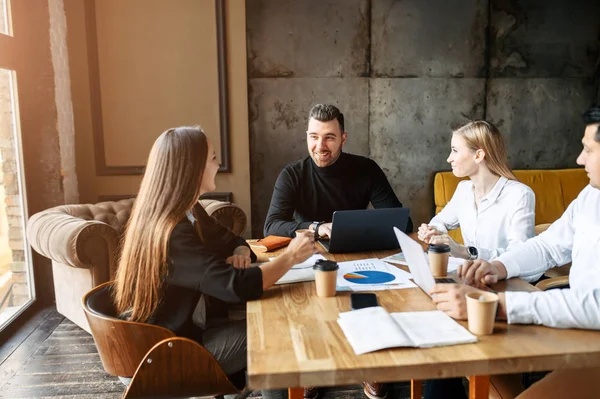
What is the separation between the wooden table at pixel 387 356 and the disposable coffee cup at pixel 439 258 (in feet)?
1.29

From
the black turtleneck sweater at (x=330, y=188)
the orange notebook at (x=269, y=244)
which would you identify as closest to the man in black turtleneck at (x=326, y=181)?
the black turtleneck sweater at (x=330, y=188)

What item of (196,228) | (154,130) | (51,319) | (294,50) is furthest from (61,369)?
(294,50)

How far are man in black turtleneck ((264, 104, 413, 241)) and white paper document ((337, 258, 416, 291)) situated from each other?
3.32 ft

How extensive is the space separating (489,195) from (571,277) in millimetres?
674

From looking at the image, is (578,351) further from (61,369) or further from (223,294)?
(61,369)

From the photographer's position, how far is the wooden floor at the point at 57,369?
240 centimetres

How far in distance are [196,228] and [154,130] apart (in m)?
2.60

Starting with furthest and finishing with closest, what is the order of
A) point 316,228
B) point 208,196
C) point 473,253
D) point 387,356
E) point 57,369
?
point 208,196
point 57,369
point 316,228
point 473,253
point 387,356

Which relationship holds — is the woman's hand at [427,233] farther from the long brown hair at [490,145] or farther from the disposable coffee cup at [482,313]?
the disposable coffee cup at [482,313]

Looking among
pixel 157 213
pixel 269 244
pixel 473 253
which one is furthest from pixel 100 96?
pixel 473 253

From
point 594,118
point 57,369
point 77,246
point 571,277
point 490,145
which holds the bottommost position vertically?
→ point 57,369

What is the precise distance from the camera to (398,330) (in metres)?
1.14

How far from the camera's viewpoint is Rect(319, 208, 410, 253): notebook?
1836 mm

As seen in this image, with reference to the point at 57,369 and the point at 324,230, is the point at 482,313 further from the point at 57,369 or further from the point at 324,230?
the point at 57,369
